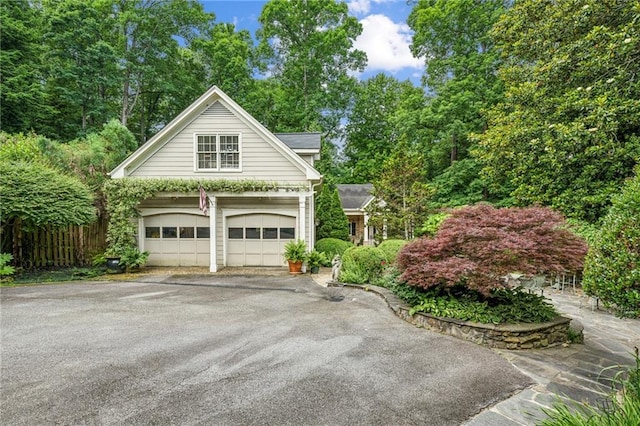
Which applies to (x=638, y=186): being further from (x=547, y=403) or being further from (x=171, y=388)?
(x=171, y=388)

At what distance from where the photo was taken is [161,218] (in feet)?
39.6

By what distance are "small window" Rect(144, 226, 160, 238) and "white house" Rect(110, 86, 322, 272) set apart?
0.04 meters

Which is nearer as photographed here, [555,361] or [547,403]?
[547,403]

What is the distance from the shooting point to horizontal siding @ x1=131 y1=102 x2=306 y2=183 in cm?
1169

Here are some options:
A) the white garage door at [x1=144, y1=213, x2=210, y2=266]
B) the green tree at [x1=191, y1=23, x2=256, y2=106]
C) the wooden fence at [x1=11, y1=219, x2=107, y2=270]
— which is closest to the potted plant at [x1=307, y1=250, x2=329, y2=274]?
the white garage door at [x1=144, y1=213, x2=210, y2=266]

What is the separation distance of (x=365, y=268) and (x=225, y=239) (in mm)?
6067

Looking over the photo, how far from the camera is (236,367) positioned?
4004 mm

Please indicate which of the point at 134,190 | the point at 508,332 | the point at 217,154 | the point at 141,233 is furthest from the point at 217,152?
the point at 508,332

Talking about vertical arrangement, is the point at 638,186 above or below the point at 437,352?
above

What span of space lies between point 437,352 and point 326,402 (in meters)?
2.06

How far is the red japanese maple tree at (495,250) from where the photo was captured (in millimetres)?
4773

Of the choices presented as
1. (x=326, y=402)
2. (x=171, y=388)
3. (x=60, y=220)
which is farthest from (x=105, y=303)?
(x=326, y=402)

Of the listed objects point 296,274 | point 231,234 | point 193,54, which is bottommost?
point 296,274

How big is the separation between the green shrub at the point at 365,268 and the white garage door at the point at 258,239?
375 cm
